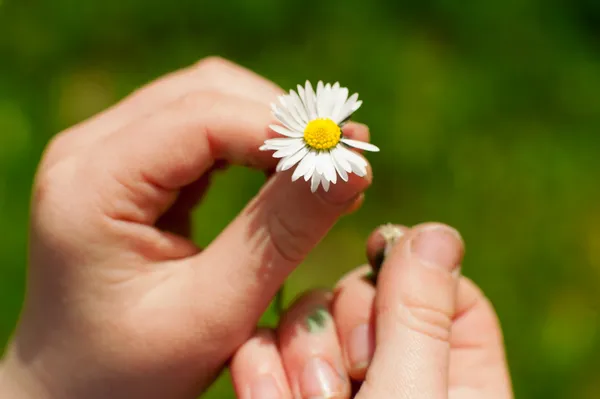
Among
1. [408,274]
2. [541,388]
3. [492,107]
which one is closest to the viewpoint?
[408,274]

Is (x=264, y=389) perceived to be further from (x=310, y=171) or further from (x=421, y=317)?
(x=310, y=171)

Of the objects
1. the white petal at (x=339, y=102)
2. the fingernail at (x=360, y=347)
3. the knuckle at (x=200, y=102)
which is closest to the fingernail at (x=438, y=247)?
the fingernail at (x=360, y=347)

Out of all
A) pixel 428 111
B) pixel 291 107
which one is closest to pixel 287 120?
pixel 291 107

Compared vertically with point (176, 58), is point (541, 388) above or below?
below

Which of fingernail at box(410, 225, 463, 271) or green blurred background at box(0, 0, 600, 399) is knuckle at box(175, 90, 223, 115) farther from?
green blurred background at box(0, 0, 600, 399)

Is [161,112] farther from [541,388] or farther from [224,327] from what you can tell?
[541,388]

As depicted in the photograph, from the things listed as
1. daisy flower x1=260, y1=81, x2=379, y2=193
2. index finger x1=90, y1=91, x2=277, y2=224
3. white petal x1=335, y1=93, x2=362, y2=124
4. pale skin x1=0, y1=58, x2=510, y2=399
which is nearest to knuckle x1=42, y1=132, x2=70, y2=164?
pale skin x1=0, y1=58, x2=510, y2=399

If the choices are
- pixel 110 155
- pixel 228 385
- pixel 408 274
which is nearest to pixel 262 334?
pixel 408 274
